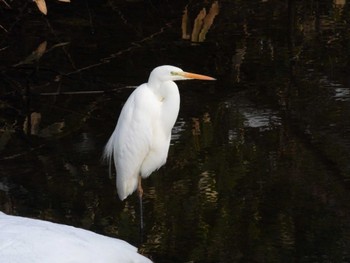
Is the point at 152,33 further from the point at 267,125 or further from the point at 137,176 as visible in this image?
the point at 137,176

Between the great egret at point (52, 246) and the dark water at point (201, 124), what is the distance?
8.25ft

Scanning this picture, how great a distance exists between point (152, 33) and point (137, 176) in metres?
3.61

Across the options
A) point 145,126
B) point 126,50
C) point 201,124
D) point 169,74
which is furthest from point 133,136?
point 126,50

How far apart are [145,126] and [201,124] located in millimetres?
1389

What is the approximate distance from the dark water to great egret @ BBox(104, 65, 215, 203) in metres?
0.23

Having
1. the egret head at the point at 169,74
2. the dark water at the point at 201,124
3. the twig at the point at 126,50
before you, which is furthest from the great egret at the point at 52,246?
the twig at the point at 126,50

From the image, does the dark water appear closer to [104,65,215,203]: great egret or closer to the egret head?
[104,65,215,203]: great egret

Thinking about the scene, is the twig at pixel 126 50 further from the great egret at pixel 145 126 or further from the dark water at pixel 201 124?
the great egret at pixel 145 126

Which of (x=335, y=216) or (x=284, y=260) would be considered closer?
(x=284, y=260)

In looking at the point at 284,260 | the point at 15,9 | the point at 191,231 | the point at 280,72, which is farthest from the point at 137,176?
the point at 15,9

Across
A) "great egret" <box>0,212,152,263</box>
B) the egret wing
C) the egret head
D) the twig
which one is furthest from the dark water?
"great egret" <box>0,212,152,263</box>

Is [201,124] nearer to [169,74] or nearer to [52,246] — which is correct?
[169,74]

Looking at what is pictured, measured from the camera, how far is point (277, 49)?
26.8 ft

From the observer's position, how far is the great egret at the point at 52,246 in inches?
81.5
